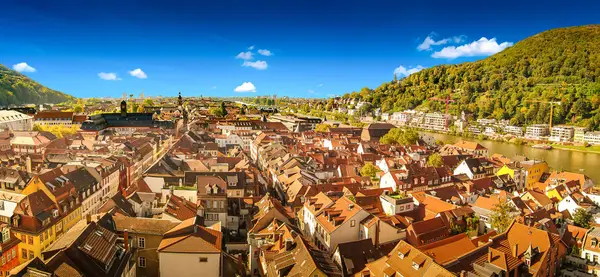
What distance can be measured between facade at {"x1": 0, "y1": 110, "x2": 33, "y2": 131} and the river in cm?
5811

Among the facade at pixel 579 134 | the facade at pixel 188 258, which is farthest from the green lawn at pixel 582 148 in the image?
the facade at pixel 188 258

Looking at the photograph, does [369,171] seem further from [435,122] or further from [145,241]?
[435,122]

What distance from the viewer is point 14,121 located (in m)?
47.8

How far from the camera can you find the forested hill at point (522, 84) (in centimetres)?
7425

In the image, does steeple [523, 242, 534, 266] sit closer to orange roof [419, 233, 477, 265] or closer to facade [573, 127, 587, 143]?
orange roof [419, 233, 477, 265]

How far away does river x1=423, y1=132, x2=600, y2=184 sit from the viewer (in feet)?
132

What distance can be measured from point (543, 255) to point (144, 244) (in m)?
12.2

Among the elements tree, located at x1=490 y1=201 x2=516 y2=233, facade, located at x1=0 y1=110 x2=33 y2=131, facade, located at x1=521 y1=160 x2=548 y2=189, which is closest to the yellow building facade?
tree, located at x1=490 y1=201 x2=516 y2=233

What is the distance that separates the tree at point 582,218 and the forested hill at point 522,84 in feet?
192

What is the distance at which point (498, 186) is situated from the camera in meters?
25.0

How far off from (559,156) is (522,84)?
154 ft

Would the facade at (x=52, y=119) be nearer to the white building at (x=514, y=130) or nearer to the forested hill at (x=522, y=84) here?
the white building at (x=514, y=130)

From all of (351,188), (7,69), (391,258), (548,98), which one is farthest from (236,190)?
(7,69)

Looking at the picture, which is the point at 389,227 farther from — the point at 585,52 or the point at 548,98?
the point at 585,52
